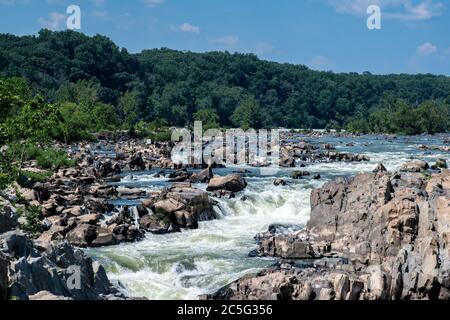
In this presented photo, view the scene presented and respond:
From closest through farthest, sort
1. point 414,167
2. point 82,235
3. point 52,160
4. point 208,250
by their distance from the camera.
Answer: point 208,250 → point 82,235 → point 414,167 → point 52,160

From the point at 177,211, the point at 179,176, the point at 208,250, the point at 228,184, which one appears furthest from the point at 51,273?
the point at 179,176

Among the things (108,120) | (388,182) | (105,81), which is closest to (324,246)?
(388,182)

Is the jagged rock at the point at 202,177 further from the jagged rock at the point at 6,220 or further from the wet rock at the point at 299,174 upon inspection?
the jagged rock at the point at 6,220

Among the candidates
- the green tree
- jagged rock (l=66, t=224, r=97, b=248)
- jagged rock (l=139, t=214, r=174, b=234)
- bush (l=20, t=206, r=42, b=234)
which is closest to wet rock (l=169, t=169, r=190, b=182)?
jagged rock (l=139, t=214, r=174, b=234)

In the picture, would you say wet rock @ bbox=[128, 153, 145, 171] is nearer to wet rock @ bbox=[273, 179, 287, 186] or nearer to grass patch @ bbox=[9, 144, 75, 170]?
grass patch @ bbox=[9, 144, 75, 170]

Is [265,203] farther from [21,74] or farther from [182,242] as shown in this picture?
[21,74]

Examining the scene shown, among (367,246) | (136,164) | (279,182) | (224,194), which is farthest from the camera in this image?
(136,164)

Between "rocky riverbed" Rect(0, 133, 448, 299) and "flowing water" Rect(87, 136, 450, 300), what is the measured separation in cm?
4

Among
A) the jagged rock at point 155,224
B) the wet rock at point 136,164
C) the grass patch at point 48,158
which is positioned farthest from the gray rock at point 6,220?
the wet rock at point 136,164

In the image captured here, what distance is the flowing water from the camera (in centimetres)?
1628

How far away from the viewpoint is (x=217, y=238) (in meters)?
21.6

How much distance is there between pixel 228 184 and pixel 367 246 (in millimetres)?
12822

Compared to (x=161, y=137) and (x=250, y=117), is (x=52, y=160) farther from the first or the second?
(x=250, y=117)

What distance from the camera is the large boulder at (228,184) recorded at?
99.2 ft
